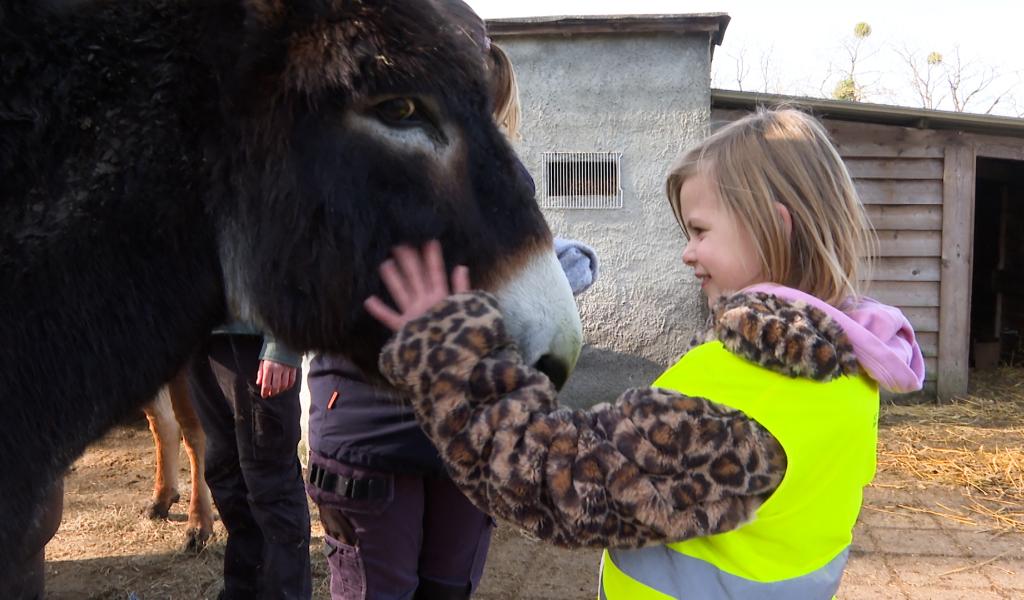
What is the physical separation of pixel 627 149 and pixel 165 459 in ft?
15.1

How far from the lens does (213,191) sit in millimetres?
1346

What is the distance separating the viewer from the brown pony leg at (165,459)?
4.57 metres

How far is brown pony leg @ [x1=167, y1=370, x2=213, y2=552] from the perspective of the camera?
165 inches

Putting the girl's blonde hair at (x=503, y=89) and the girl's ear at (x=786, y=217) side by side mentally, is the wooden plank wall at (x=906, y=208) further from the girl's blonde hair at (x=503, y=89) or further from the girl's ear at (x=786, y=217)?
the girl's ear at (x=786, y=217)

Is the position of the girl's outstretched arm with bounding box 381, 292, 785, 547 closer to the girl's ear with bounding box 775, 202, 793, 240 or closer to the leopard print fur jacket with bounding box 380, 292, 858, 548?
the leopard print fur jacket with bounding box 380, 292, 858, 548

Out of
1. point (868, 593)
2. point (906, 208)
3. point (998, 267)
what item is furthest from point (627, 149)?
point (998, 267)

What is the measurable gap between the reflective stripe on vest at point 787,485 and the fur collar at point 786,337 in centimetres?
3

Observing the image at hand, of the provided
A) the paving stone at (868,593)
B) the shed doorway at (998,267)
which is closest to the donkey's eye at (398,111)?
the paving stone at (868,593)

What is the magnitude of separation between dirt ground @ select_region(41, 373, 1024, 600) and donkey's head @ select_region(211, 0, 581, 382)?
2.74m

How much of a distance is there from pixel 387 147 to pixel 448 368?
1.48ft

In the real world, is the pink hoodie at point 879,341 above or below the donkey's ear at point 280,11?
below

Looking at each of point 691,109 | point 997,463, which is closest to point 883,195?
point 691,109

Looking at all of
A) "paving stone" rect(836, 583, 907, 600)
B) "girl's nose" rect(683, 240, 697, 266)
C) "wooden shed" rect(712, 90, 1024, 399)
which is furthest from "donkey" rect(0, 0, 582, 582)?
"wooden shed" rect(712, 90, 1024, 399)

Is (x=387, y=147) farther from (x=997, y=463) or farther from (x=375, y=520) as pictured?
(x=997, y=463)
